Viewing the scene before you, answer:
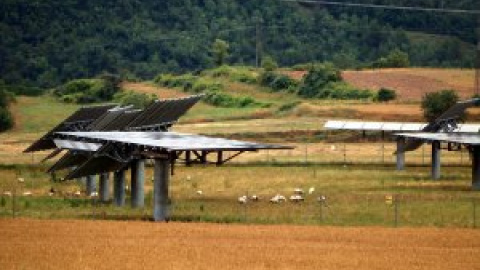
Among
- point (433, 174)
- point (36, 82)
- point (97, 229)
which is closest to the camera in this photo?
point (97, 229)

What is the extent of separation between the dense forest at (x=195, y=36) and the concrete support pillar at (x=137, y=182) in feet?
311

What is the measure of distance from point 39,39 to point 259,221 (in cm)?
11716

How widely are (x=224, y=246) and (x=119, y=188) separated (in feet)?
54.1

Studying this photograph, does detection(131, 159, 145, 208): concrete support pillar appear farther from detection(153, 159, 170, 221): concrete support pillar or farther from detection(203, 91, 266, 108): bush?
detection(203, 91, 266, 108): bush

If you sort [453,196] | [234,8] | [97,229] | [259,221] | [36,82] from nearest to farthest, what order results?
[97,229] → [259,221] → [453,196] → [36,82] → [234,8]

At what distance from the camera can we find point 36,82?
542 ft

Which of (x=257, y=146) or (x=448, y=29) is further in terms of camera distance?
(x=448, y=29)

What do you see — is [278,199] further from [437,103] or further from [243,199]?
[437,103]

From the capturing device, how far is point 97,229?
2013 inches

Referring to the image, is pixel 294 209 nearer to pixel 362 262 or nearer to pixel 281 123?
pixel 362 262

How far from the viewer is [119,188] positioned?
6231 centimetres

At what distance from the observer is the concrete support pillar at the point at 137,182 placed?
61219mm

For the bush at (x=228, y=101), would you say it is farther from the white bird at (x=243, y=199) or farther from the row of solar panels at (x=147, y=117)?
the white bird at (x=243, y=199)

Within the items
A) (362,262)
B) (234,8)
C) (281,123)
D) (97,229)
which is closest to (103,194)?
(97,229)
